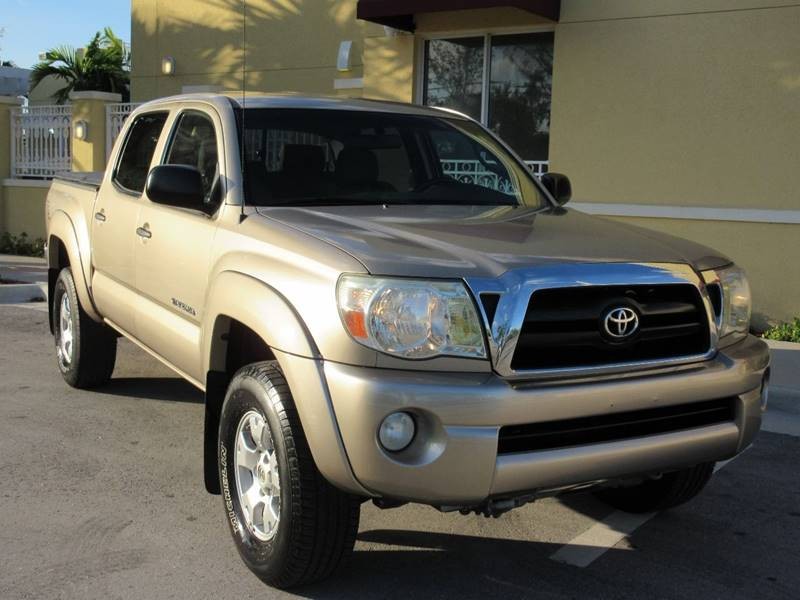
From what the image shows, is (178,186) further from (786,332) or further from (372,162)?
(786,332)

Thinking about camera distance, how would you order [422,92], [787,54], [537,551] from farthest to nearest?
[422,92], [787,54], [537,551]

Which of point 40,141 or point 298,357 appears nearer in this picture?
point 298,357

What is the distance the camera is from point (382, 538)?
14.0ft

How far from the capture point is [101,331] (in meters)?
6.37

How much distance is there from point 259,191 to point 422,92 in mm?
7753

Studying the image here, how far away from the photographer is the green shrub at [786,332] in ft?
29.6

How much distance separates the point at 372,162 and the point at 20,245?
39.9 feet

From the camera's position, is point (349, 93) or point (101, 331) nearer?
point (101, 331)

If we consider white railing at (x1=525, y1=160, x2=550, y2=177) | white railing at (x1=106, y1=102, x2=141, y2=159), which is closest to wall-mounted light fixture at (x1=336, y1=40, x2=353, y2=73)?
white railing at (x1=106, y1=102, x2=141, y2=159)

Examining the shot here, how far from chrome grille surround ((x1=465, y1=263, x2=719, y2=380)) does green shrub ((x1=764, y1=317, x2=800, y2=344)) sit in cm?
592

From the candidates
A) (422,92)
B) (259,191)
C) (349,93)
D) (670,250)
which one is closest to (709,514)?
(670,250)

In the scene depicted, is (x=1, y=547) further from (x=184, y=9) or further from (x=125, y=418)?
(x=184, y=9)

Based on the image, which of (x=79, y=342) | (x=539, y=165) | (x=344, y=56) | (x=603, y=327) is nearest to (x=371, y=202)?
(x=603, y=327)

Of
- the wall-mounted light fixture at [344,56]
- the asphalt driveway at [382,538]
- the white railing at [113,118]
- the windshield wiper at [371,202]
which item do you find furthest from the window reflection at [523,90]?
the windshield wiper at [371,202]
